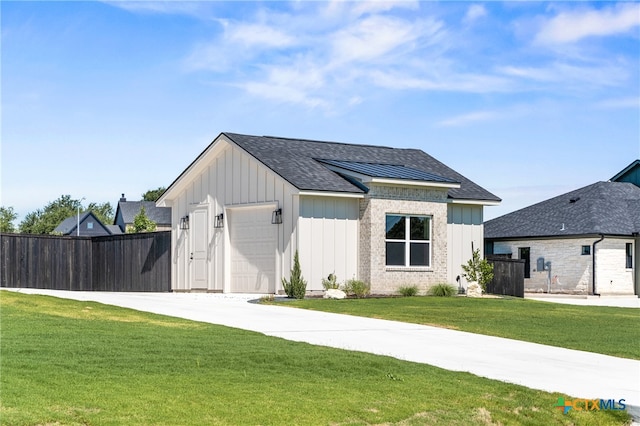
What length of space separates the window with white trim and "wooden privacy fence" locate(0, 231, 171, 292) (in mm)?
8625

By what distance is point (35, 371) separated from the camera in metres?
10.2

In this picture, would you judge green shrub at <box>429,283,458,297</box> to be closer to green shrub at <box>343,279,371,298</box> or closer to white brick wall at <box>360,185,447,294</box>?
white brick wall at <box>360,185,447,294</box>

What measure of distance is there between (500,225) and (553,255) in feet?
16.3

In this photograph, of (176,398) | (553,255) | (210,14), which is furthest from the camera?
(553,255)

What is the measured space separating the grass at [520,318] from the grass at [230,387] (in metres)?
5.23

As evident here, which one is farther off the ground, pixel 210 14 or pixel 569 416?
pixel 210 14

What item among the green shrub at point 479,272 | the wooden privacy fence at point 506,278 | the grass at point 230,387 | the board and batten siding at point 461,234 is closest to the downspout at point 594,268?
the wooden privacy fence at point 506,278

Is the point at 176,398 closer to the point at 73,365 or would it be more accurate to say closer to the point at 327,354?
the point at 73,365

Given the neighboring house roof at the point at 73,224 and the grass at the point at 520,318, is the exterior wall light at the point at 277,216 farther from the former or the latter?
the neighboring house roof at the point at 73,224

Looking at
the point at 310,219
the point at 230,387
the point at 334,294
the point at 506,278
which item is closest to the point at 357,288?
the point at 334,294

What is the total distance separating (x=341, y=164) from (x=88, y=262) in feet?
38.5

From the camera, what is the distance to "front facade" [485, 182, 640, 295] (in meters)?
38.0

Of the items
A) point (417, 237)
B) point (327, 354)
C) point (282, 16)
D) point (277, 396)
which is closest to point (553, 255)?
point (417, 237)

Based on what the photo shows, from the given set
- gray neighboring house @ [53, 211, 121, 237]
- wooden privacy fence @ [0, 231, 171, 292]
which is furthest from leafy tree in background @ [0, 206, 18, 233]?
wooden privacy fence @ [0, 231, 171, 292]
